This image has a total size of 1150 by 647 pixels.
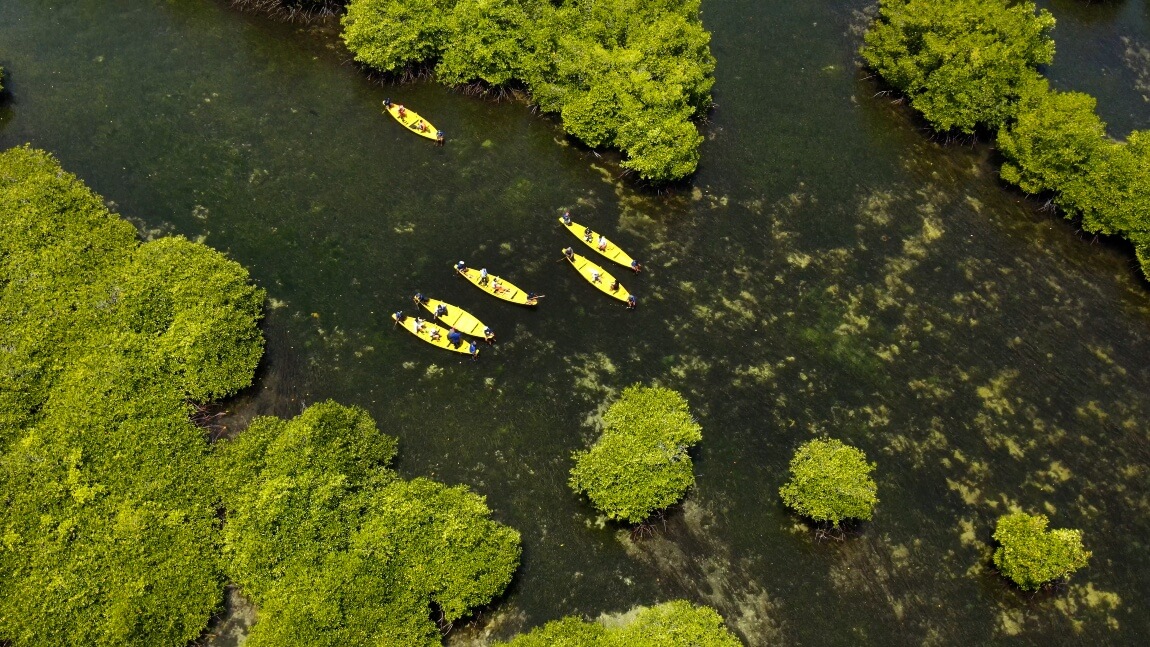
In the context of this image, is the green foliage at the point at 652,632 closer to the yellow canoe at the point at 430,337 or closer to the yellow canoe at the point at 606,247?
the yellow canoe at the point at 430,337

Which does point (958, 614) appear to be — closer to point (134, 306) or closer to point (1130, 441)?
point (1130, 441)

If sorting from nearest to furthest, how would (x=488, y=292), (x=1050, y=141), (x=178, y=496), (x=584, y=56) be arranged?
(x=178, y=496) < (x=488, y=292) < (x=1050, y=141) < (x=584, y=56)

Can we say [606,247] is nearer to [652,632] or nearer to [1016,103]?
[652,632]

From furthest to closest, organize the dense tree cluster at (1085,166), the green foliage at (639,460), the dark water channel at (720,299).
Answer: the dense tree cluster at (1085,166) < the dark water channel at (720,299) < the green foliage at (639,460)

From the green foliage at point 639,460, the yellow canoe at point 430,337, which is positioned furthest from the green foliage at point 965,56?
the yellow canoe at point 430,337

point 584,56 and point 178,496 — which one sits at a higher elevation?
point 584,56

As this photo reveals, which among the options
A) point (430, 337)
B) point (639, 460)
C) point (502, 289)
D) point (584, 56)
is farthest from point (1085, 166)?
point (430, 337)
